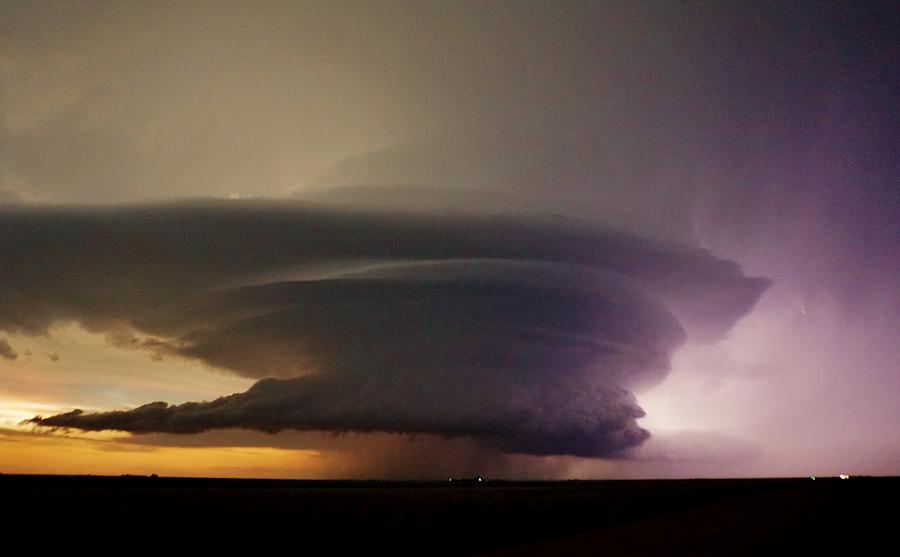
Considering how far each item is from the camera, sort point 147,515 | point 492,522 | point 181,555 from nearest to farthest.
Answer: point 181,555
point 492,522
point 147,515

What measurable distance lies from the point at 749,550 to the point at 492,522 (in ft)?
89.0

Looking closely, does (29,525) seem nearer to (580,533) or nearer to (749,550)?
Result: (580,533)

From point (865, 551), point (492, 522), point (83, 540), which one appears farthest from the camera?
point (492, 522)

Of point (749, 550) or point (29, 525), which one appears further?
point (29, 525)

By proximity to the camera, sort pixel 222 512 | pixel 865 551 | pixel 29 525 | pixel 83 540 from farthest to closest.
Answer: pixel 222 512 < pixel 29 525 < pixel 83 540 < pixel 865 551

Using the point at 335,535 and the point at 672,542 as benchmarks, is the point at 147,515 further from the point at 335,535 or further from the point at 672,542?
the point at 672,542

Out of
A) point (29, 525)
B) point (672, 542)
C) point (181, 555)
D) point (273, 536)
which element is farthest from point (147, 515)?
point (672, 542)

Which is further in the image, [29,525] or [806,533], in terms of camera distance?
[29,525]

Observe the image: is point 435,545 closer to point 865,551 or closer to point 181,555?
point 181,555

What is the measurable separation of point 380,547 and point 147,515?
1312 inches

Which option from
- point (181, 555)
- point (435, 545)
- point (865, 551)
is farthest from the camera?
point (435, 545)

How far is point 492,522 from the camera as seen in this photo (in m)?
54.4

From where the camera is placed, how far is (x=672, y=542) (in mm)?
33406

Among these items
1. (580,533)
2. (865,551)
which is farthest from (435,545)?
(865,551)
